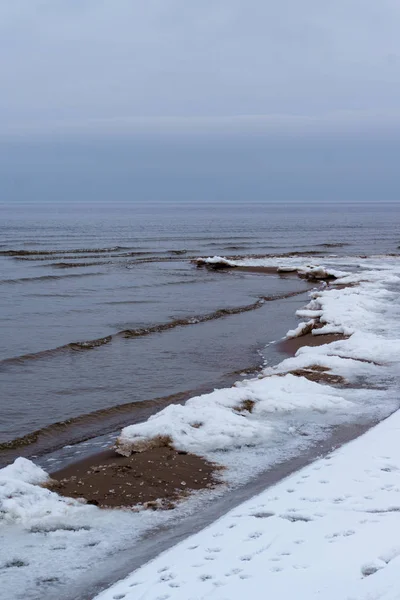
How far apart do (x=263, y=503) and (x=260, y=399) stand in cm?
382

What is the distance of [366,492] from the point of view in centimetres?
626

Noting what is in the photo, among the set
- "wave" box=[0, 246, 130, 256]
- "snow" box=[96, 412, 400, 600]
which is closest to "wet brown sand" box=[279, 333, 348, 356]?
"snow" box=[96, 412, 400, 600]

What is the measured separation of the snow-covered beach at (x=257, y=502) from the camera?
15.9ft

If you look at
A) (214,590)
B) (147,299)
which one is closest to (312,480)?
(214,590)

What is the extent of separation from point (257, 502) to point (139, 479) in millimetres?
1592

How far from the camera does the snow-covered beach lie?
486 centimetres

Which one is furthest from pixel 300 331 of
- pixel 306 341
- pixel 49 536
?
pixel 49 536

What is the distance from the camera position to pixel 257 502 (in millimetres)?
6453

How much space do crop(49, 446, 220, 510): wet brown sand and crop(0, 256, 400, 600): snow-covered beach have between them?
7.3 inches

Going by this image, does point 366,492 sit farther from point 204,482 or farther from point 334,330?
point 334,330

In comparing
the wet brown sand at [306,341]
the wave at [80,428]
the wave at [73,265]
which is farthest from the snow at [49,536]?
the wave at [73,265]

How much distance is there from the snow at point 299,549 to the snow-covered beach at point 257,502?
1cm

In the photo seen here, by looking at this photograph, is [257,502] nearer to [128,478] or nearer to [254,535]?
[254,535]

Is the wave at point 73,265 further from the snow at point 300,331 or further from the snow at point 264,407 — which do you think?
the snow at point 264,407
